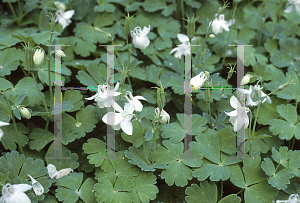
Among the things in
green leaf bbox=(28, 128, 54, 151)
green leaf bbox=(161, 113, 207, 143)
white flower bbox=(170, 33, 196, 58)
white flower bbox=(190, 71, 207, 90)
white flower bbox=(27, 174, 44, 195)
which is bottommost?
white flower bbox=(27, 174, 44, 195)

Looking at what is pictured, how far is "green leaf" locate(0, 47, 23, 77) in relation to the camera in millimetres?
2004

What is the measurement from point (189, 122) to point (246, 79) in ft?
1.51

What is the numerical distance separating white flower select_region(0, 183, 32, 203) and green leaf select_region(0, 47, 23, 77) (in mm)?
978

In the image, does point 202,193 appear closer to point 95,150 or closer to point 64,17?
point 95,150

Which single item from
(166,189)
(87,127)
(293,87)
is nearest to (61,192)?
(87,127)

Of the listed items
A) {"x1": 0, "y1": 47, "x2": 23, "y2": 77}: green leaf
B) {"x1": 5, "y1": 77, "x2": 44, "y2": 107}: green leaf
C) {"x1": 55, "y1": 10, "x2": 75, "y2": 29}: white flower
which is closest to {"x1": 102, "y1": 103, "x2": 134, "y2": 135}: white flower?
{"x1": 5, "y1": 77, "x2": 44, "y2": 107}: green leaf

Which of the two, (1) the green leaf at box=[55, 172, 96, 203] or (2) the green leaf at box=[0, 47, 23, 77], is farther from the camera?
(2) the green leaf at box=[0, 47, 23, 77]

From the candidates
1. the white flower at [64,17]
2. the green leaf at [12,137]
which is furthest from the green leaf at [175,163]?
the white flower at [64,17]

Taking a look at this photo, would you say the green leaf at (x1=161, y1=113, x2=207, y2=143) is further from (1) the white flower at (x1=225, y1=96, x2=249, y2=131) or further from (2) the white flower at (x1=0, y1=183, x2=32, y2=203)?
(2) the white flower at (x1=0, y1=183, x2=32, y2=203)

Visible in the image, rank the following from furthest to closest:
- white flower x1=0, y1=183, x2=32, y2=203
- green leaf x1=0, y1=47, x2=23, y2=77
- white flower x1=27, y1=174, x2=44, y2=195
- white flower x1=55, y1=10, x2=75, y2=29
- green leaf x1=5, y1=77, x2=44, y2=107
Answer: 1. white flower x1=55, y1=10, x2=75, y2=29
2. green leaf x1=0, y1=47, x2=23, y2=77
3. green leaf x1=5, y1=77, x2=44, y2=107
4. white flower x1=27, y1=174, x2=44, y2=195
5. white flower x1=0, y1=183, x2=32, y2=203

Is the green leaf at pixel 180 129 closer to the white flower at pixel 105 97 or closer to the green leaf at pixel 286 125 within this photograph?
the white flower at pixel 105 97

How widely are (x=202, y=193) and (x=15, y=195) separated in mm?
1007

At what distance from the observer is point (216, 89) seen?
2027mm

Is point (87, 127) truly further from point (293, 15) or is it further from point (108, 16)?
point (293, 15)
